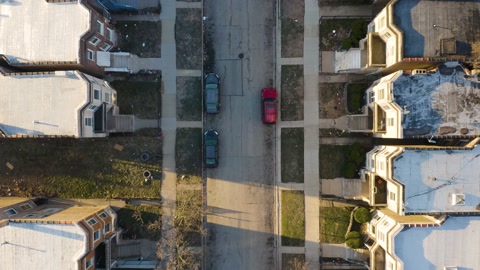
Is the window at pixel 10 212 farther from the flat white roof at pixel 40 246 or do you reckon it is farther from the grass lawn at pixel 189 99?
the grass lawn at pixel 189 99

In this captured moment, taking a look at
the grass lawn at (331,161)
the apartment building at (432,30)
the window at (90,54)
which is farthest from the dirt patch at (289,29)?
the window at (90,54)

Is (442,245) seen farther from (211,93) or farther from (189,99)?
(189,99)

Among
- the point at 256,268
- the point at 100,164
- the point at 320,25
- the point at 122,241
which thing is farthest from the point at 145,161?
the point at 320,25

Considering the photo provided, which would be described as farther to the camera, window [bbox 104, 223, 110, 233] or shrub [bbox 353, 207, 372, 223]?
shrub [bbox 353, 207, 372, 223]

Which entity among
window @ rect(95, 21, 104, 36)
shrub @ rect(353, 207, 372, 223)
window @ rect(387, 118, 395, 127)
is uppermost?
window @ rect(95, 21, 104, 36)

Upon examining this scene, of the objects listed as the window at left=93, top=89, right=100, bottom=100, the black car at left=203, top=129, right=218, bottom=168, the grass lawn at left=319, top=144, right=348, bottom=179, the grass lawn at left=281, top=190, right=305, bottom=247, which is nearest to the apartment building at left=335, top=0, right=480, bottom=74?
the grass lawn at left=319, top=144, right=348, bottom=179

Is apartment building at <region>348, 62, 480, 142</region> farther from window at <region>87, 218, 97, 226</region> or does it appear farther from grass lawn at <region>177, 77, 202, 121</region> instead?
window at <region>87, 218, 97, 226</region>

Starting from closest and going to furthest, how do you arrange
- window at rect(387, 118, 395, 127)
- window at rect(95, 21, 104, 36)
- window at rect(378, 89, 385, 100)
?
window at rect(387, 118, 395, 127) < window at rect(378, 89, 385, 100) < window at rect(95, 21, 104, 36)
